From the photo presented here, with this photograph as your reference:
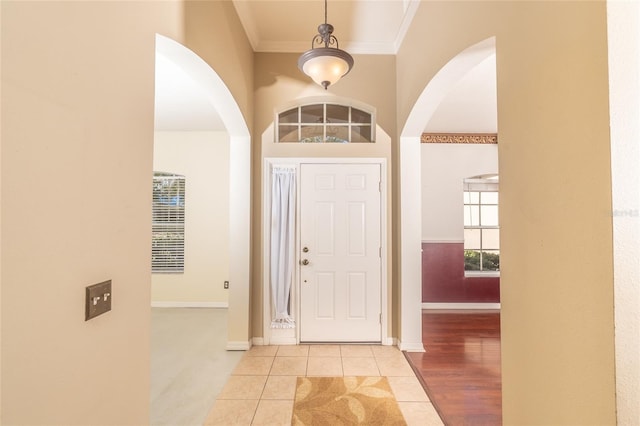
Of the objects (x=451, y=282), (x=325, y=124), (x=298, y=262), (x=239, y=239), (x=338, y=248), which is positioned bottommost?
(x=451, y=282)

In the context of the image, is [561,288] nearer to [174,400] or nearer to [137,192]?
[137,192]

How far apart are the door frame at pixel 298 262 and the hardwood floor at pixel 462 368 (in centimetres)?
59

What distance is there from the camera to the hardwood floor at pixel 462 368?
7.59 ft

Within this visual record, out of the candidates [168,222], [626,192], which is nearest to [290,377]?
[626,192]

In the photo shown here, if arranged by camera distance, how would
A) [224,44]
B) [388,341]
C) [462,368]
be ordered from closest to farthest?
[224,44] → [462,368] → [388,341]

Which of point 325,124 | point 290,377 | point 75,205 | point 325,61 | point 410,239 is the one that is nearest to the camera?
point 75,205

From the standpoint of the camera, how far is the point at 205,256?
5145 millimetres

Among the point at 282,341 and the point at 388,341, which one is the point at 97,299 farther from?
the point at 388,341

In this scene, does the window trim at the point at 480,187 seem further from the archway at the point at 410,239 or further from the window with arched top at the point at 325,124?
the window with arched top at the point at 325,124

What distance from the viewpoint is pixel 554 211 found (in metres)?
1.11

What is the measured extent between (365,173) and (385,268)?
3.76ft

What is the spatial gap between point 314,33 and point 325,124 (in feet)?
3.20

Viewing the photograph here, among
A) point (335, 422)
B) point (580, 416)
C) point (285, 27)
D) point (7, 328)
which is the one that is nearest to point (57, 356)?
point (7, 328)

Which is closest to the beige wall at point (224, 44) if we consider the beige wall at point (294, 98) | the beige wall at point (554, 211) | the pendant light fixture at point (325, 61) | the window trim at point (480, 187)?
the beige wall at point (294, 98)
